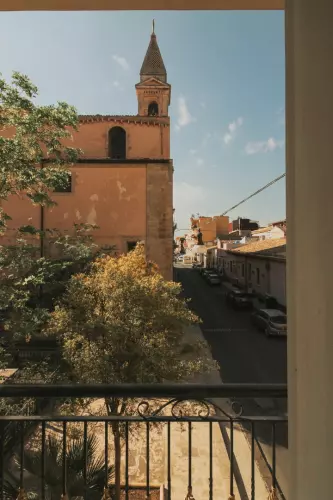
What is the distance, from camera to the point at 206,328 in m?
15.0

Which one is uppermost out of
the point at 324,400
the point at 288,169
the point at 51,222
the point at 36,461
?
the point at 51,222

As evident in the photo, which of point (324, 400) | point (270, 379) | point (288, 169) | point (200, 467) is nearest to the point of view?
point (324, 400)

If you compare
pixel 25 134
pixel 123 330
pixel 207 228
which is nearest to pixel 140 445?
pixel 123 330

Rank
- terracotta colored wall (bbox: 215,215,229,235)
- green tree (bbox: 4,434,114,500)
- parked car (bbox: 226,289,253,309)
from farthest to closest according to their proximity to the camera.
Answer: terracotta colored wall (bbox: 215,215,229,235) < parked car (bbox: 226,289,253,309) < green tree (bbox: 4,434,114,500)

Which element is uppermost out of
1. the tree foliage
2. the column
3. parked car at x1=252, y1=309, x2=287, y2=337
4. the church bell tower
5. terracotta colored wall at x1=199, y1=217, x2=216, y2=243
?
the church bell tower

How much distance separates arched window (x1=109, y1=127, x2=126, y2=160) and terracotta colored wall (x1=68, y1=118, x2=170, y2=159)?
189 mm

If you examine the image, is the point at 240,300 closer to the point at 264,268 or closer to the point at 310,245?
the point at 264,268

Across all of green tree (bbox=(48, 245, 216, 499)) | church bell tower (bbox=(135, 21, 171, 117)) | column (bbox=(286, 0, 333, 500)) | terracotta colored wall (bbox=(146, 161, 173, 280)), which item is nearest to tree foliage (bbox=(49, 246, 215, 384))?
green tree (bbox=(48, 245, 216, 499))

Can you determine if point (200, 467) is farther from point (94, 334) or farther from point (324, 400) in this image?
point (324, 400)

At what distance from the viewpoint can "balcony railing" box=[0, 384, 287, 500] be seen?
1577mm

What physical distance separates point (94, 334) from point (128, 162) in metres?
9.82

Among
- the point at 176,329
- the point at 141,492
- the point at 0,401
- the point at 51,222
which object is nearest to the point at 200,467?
the point at 141,492

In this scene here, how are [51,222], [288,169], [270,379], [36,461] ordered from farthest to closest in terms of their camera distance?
[51,222] < [270,379] < [36,461] < [288,169]

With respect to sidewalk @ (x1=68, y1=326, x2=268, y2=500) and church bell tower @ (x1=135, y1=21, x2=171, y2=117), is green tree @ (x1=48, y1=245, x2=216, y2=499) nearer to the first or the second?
sidewalk @ (x1=68, y1=326, x2=268, y2=500)
